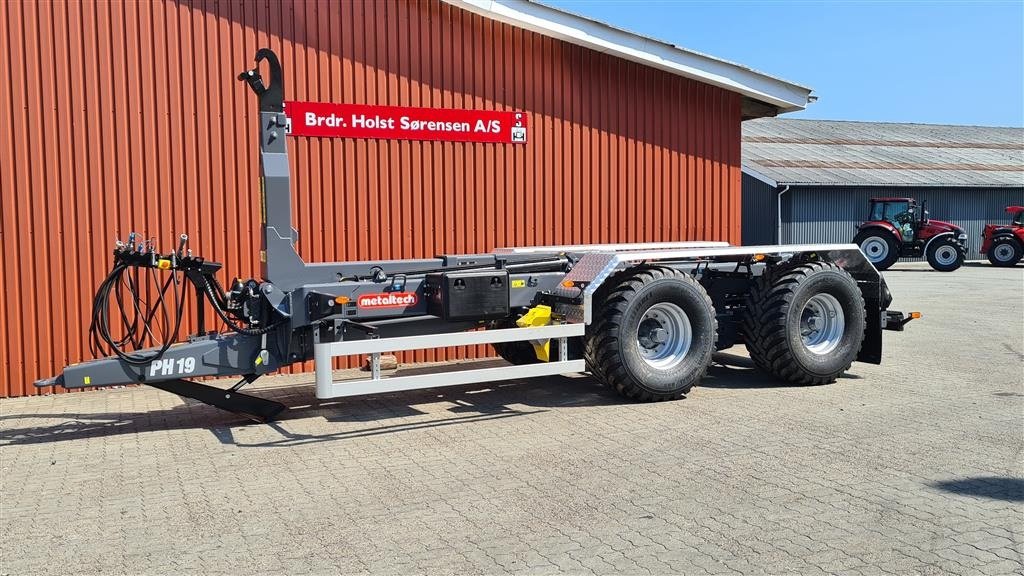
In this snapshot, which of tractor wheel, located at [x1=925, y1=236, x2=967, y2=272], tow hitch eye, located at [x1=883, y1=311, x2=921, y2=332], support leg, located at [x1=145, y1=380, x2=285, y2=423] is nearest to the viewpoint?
support leg, located at [x1=145, y1=380, x2=285, y2=423]

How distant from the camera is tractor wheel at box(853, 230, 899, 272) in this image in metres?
29.5

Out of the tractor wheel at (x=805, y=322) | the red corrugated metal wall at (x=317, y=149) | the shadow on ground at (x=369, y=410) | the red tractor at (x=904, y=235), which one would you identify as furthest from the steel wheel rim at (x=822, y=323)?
the red tractor at (x=904, y=235)

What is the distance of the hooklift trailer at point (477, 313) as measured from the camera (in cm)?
731

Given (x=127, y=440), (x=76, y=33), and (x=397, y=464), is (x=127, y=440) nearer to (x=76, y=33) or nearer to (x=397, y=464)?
(x=397, y=464)

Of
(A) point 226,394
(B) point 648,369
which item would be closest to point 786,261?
(B) point 648,369

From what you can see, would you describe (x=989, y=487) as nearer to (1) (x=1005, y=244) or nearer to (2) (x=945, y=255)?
(2) (x=945, y=255)

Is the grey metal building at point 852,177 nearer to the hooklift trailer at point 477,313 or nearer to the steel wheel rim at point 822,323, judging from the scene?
the steel wheel rim at point 822,323

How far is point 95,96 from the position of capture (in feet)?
31.3

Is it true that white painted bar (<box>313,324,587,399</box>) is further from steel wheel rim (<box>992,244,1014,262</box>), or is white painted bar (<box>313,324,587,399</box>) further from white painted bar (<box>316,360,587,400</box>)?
steel wheel rim (<box>992,244,1014,262</box>)

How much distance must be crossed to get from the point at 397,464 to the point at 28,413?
170 inches

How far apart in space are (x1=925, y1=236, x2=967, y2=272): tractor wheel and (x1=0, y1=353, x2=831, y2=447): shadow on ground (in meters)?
21.9

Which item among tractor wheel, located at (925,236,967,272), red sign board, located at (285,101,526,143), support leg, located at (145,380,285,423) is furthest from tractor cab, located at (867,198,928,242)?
support leg, located at (145,380,285,423)

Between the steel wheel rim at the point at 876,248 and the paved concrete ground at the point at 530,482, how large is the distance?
21.4 meters

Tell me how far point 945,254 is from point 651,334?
23.9 m
